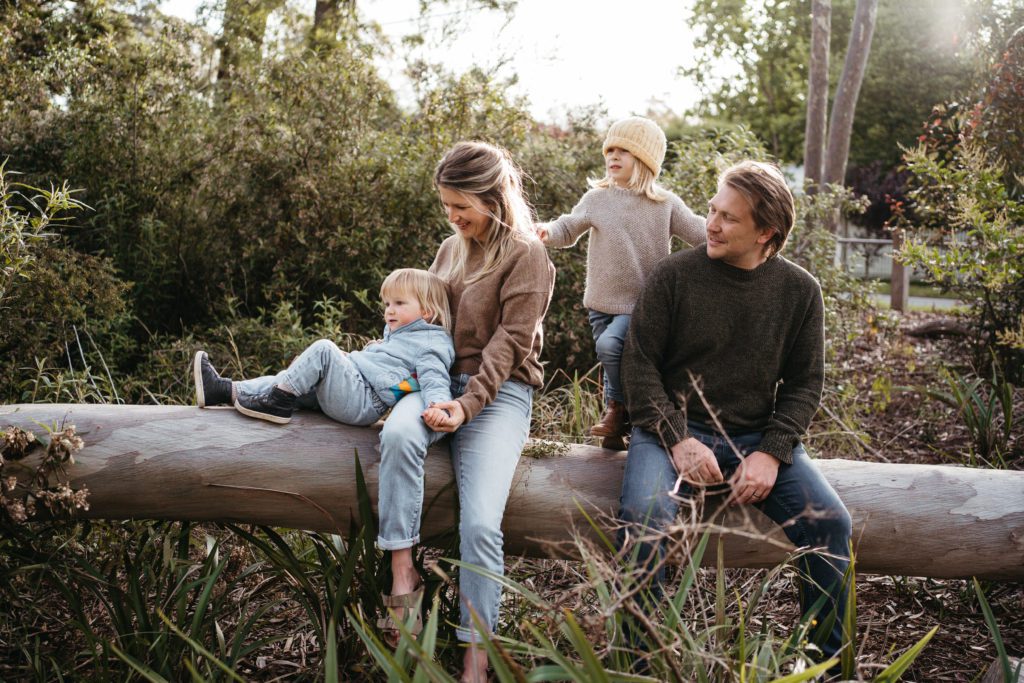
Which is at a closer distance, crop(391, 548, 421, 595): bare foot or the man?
crop(391, 548, 421, 595): bare foot

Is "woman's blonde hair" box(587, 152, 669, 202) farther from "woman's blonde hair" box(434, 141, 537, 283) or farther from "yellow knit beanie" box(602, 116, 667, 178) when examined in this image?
"woman's blonde hair" box(434, 141, 537, 283)

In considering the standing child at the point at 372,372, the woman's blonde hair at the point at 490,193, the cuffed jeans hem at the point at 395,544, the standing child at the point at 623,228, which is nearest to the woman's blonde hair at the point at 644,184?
the standing child at the point at 623,228

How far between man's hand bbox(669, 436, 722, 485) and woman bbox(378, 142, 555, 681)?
0.54 meters

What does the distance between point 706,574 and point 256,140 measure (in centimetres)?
438

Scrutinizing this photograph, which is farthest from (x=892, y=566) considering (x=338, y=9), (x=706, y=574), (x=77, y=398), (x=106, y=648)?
(x=338, y=9)

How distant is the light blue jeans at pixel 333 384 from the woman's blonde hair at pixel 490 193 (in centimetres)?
54

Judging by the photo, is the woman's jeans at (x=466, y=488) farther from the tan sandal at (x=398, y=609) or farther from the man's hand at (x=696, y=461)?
the man's hand at (x=696, y=461)

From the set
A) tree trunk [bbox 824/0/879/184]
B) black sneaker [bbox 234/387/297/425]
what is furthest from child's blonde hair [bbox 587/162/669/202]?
tree trunk [bbox 824/0/879/184]

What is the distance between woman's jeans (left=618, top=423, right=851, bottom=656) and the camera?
2.68 metres

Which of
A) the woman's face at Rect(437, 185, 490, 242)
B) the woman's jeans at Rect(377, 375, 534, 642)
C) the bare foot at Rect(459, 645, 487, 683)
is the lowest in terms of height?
the bare foot at Rect(459, 645, 487, 683)

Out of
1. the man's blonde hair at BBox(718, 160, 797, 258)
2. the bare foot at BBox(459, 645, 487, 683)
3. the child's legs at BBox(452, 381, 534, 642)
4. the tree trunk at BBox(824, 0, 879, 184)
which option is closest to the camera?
the bare foot at BBox(459, 645, 487, 683)

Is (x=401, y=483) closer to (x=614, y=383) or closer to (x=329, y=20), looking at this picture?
(x=614, y=383)

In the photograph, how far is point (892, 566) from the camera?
3.06 m

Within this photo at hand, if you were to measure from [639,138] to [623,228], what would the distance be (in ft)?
1.15
